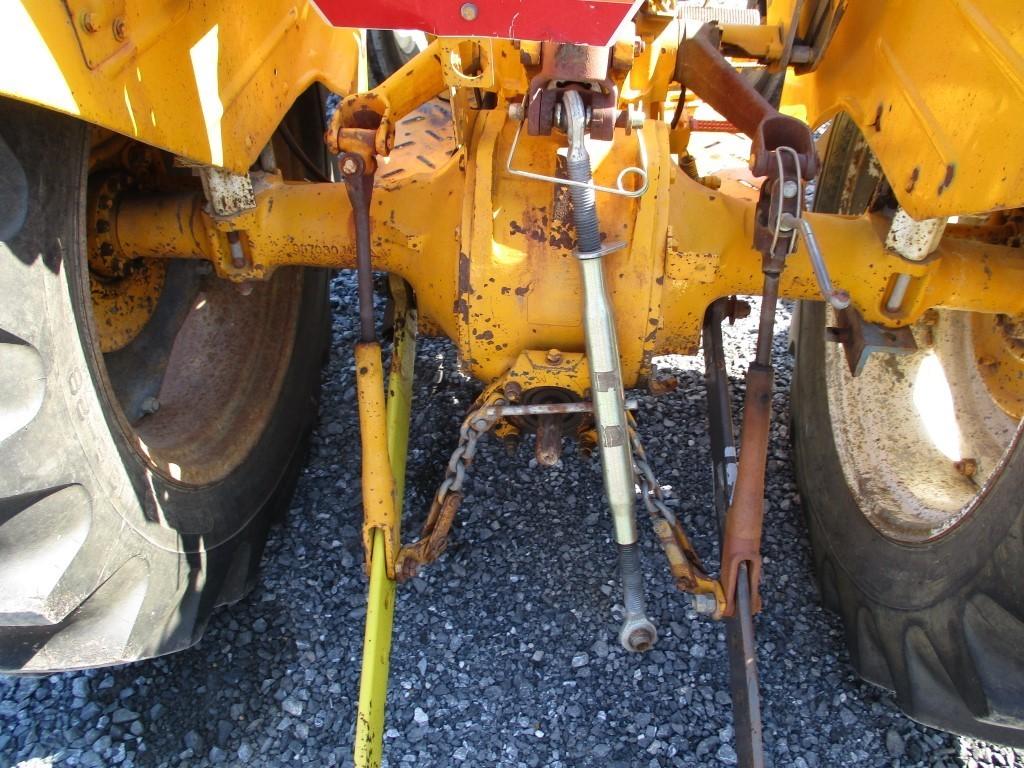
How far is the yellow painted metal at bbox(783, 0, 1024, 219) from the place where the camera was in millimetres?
1086

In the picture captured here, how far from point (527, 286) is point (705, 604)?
1.99 ft

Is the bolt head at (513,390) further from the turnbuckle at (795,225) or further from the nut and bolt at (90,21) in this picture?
the nut and bolt at (90,21)

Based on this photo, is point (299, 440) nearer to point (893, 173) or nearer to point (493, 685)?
point (493, 685)

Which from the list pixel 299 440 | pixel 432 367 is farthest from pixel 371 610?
pixel 432 367

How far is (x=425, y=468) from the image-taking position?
6.80 feet

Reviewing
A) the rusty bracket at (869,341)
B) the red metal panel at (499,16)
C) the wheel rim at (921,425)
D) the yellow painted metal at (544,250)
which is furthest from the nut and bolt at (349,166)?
the wheel rim at (921,425)

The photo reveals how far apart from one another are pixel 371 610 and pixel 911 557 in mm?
952

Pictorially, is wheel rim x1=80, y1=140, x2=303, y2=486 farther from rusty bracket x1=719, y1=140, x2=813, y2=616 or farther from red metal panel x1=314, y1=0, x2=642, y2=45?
rusty bracket x1=719, y1=140, x2=813, y2=616

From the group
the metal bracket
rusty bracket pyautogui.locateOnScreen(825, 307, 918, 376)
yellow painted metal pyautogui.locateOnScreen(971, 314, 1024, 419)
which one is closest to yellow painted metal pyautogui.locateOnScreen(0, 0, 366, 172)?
the metal bracket

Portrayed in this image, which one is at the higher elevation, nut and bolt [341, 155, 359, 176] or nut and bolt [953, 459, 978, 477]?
nut and bolt [341, 155, 359, 176]

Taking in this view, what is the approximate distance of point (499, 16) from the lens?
1.04m

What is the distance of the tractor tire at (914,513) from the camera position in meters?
1.27

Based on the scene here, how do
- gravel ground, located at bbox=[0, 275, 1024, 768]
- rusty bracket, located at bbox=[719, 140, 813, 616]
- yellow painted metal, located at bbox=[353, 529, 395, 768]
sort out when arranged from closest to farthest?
rusty bracket, located at bbox=[719, 140, 813, 616]
yellow painted metal, located at bbox=[353, 529, 395, 768]
gravel ground, located at bbox=[0, 275, 1024, 768]

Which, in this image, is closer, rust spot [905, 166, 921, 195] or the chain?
rust spot [905, 166, 921, 195]
